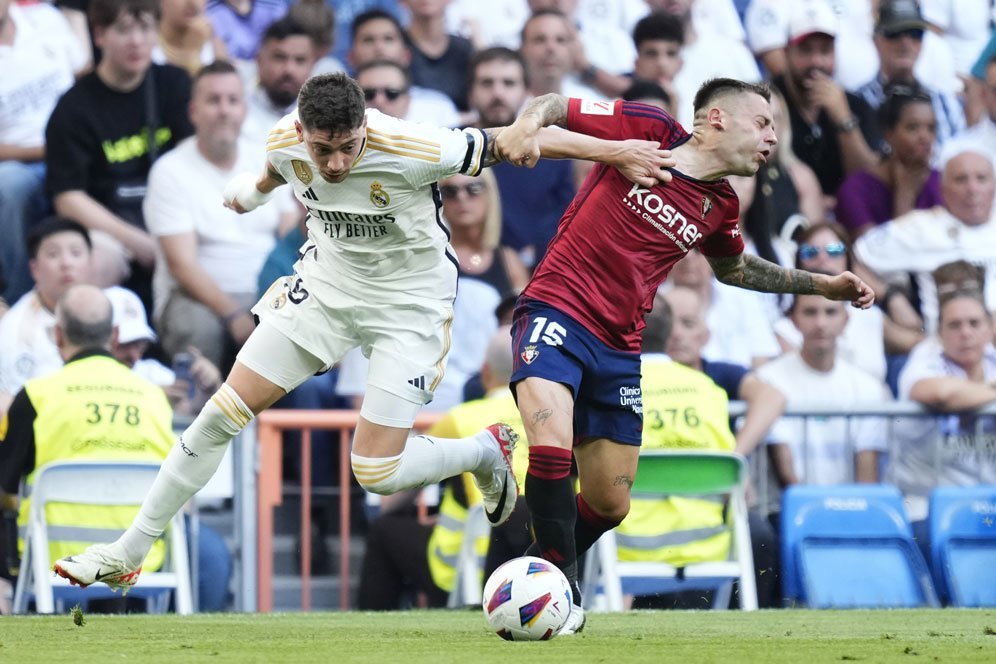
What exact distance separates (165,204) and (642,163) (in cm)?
486

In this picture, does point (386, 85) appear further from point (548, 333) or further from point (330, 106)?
point (330, 106)

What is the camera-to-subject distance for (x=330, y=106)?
→ 5.84m

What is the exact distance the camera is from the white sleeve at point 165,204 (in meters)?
10.3

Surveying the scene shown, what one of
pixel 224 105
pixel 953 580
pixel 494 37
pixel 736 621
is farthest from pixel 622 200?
pixel 494 37

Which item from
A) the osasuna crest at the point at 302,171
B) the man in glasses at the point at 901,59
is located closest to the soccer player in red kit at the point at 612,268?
the osasuna crest at the point at 302,171

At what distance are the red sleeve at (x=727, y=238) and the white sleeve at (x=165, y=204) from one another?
4.47 m

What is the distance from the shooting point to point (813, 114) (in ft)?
39.9

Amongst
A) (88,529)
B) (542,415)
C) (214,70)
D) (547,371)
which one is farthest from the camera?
(214,70)

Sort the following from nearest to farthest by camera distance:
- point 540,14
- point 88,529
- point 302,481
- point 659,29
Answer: point 88,529 → point 302,481 → point 540,14 → point 659,29

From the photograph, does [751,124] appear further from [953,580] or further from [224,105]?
[224,105]

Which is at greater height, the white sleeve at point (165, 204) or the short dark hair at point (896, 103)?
the short dark hair at point (896, 103)

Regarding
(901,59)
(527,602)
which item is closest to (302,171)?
(527,602)

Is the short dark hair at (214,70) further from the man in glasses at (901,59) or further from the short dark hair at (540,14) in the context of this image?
the man in glasses at (901,59)

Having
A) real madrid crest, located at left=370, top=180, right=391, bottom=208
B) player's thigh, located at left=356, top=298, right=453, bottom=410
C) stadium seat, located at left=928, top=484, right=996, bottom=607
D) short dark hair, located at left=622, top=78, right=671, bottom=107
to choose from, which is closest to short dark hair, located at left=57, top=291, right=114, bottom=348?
player's thigh, located at left=356, top=298, right=453, bottom=410
